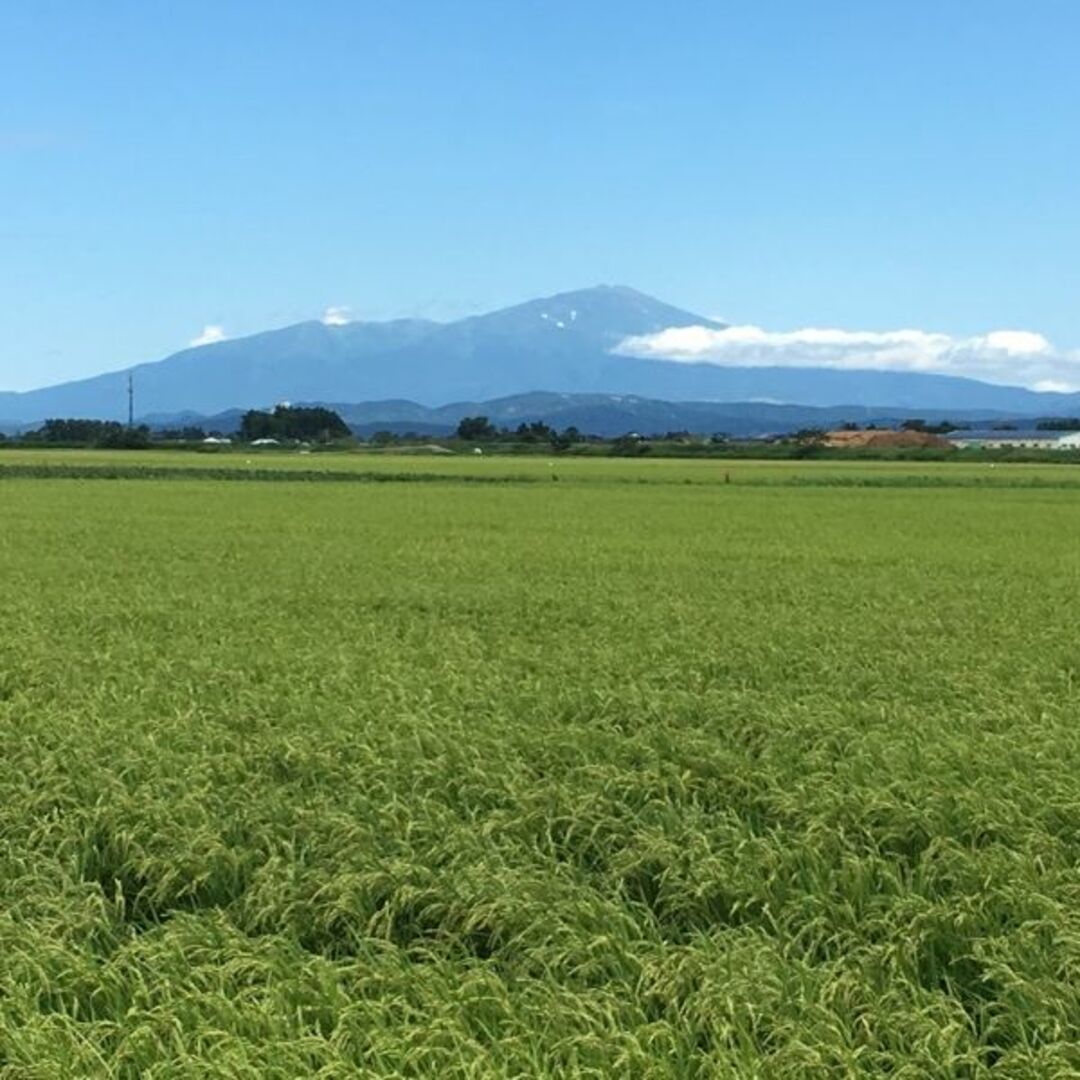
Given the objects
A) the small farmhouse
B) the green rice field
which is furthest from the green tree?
the green rice field

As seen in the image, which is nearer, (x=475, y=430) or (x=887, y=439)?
(x=887, y=439)

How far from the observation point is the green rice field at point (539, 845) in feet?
12.4

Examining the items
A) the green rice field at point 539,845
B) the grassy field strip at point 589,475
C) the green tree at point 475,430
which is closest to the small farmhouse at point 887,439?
the green tree at point 475,430

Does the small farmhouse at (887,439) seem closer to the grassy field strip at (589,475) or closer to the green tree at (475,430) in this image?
the green tree at (475,430)

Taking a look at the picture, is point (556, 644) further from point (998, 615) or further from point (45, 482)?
point (45, 482)

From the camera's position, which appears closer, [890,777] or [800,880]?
[800,880]

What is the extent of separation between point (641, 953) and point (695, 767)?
228cm

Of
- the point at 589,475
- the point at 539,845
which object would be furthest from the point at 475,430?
the point at 539,845

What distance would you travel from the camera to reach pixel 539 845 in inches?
214

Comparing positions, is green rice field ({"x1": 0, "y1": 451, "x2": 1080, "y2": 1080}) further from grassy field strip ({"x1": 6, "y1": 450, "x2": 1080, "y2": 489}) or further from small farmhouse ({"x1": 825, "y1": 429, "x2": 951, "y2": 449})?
small farmhouse ({"x1": 825, "y1": 429, "x2": 951, "y2": 449})

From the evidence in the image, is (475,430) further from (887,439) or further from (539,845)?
(539,845)

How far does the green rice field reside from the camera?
12.4ft

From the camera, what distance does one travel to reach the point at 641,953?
436 centimetres

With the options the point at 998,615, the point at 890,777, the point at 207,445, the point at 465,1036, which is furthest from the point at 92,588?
the point at 207,445
